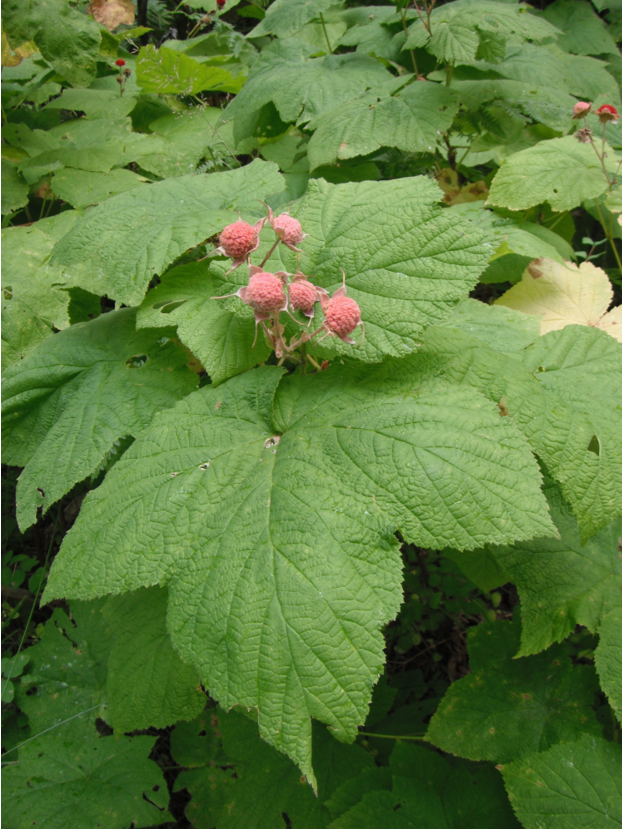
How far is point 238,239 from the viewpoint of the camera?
3.44 feet

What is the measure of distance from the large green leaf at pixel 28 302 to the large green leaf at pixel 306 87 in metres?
Answer: 1.02

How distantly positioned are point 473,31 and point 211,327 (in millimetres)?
1725

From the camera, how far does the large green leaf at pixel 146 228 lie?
1.35m

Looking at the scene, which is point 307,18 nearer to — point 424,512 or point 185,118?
point 185,118

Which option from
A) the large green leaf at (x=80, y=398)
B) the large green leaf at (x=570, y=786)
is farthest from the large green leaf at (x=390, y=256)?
the large green leaf at (x=570, y=786)

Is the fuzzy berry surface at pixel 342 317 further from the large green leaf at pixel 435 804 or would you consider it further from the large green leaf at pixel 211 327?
the large green leaf at pixel 435 804

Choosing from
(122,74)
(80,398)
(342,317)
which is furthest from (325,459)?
(122,74)

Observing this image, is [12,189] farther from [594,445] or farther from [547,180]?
[594,445]

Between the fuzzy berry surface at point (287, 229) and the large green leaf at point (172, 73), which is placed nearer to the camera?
the fuzzy berry surface at point (287, 229)

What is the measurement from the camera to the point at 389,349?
1.11 m

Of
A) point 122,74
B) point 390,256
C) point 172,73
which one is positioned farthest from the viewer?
point 122,74

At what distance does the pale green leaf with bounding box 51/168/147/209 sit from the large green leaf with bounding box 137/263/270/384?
1167 millimetres

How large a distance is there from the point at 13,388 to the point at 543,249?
1762mm

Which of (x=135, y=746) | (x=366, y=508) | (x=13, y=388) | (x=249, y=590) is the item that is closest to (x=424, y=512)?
(x=366, y=508)
